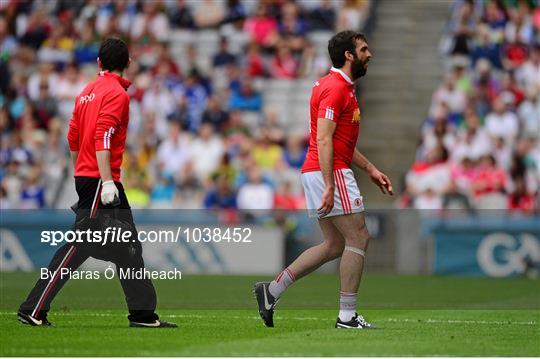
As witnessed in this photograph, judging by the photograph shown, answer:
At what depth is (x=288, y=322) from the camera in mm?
12367

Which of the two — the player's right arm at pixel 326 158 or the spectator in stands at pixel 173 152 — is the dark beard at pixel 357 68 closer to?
the player's right arm at pixel 326 158

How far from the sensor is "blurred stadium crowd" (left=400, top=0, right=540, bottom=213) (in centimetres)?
2230

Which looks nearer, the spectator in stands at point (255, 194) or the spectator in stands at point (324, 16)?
the spectator in stands at point (255, 194)

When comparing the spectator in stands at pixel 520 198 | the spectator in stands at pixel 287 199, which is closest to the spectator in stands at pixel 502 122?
the spectator in stands at pixel 520 198

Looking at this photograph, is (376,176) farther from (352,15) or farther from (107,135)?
(352,15)

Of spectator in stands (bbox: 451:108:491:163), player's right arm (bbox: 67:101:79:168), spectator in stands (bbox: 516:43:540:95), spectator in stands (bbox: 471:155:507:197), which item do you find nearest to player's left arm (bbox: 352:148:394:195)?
player's right arm (bbox: 67:101:79:168)

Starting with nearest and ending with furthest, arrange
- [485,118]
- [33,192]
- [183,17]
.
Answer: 1. [485,118]
2. [33,192]
3. [183,17]

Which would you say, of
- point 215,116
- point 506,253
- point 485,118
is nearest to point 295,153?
point 215,116

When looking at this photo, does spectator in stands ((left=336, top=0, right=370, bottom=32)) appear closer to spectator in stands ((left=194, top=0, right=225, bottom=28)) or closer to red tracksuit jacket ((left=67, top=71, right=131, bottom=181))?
spectator in stands ((left=194, top=0, right=225, bottom=28))

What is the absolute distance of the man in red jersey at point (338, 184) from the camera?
11250 mm

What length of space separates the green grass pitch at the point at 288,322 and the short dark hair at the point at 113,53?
6.84 ft

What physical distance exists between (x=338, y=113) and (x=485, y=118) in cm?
1305

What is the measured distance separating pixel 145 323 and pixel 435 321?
2.75 meters

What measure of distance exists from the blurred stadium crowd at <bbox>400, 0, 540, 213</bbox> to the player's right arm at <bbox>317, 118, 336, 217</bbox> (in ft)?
35.1
